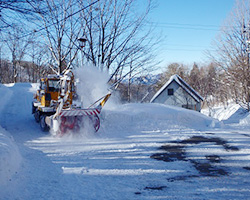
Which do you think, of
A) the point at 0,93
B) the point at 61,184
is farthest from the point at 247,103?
the point at 0,93

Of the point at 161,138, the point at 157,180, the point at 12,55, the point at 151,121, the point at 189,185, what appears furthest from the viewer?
the point at 12,55

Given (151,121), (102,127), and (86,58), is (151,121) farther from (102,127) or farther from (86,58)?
(86,58)

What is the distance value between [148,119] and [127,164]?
5813 mm

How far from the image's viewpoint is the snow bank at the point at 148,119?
35.5 ft

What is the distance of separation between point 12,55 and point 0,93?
16703 mm

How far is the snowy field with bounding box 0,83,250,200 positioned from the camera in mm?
4219

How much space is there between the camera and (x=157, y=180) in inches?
189

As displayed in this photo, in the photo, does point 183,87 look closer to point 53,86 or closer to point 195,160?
point 53,86

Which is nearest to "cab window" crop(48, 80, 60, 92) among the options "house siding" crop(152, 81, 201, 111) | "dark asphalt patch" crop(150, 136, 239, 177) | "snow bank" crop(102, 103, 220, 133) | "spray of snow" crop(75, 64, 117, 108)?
"spray of snow" crop(75, 64, 117, 108)

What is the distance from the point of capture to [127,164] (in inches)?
230

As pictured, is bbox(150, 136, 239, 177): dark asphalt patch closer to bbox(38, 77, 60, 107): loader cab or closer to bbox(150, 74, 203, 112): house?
bbox(38, 77, 60, 107): loader cab

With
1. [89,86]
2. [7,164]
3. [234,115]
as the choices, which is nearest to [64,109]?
[89,86]

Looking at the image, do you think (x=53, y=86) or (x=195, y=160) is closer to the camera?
(x=195, y=160)

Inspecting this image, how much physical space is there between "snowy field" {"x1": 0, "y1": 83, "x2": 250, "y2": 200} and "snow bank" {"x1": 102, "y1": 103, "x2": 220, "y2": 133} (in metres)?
0.10
